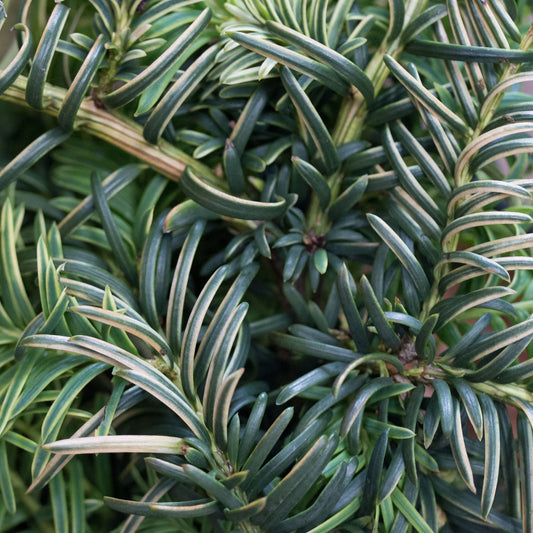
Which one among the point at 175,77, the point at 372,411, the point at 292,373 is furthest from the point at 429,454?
the point at 175,77

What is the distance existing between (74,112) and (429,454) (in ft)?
1.35

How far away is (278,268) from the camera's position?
0.55 m

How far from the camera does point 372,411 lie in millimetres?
469

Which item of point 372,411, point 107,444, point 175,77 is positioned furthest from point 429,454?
point 175,77

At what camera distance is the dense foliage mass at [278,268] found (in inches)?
15.8

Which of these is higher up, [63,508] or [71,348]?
[71,348]

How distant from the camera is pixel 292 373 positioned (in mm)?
553

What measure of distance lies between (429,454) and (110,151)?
0.41 metres

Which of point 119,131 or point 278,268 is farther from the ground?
point 119,131

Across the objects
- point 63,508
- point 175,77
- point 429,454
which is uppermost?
point 175,77

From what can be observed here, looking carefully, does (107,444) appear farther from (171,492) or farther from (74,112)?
(74,112)

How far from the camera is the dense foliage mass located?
401mm

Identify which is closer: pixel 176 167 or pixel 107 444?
pixel 107 444

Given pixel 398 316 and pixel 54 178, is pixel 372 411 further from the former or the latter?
pixel 54 178
